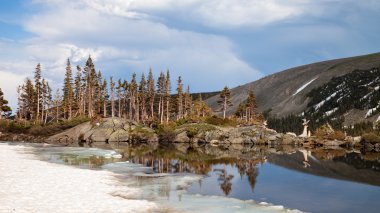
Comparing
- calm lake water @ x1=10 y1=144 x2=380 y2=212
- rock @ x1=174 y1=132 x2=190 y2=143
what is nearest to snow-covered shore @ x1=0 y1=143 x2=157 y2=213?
calm lake water @ x1=10 y1=144 x2=380 y2=212

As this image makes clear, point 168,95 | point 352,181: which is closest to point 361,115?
point 168,95

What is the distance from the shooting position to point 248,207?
21531mm

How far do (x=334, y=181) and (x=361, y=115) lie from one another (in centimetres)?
17963

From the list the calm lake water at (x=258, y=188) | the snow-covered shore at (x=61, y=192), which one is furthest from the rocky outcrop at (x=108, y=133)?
the snow-covered shore at (x=61, y=192)

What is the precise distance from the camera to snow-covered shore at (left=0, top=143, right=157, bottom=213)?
Result: 1808 cm

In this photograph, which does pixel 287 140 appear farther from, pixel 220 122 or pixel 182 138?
pixel 182 138

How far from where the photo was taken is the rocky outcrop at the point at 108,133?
95812 mm

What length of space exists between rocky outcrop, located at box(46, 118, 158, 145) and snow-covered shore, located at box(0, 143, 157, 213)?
66054mm

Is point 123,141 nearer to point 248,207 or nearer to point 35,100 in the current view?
point 35,100

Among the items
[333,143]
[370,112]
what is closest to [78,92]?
[333,143]

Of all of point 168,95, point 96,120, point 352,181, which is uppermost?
point 168,95

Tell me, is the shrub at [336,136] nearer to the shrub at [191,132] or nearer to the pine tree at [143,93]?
the shrub at [191,132]

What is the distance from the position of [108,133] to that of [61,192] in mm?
76734

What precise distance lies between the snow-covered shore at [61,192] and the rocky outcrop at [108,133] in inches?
2601
